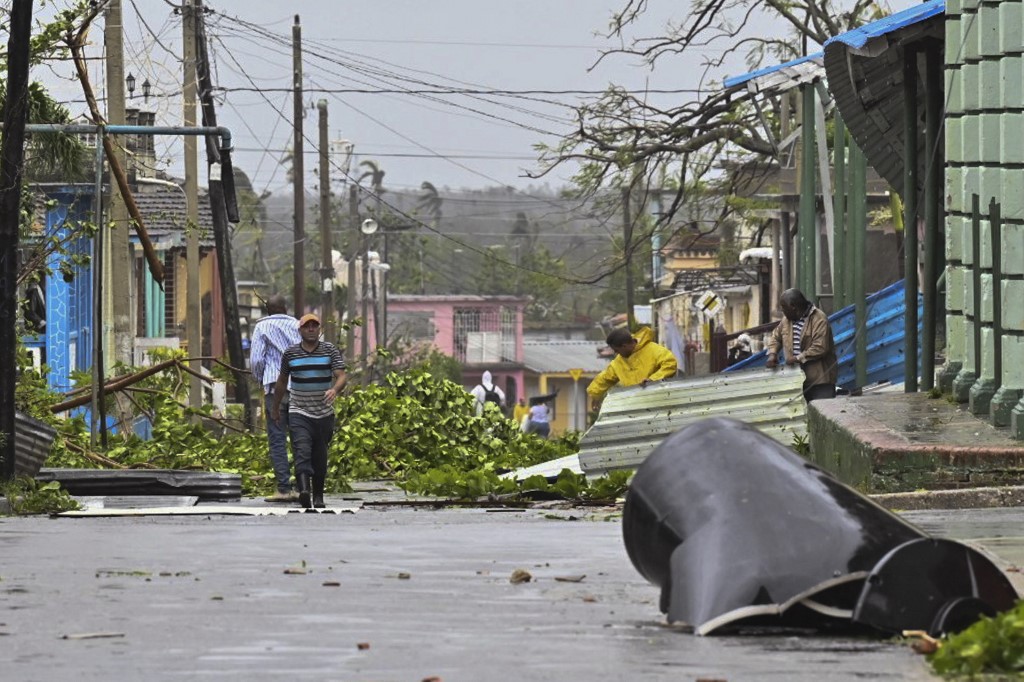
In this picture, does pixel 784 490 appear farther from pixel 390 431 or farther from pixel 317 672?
pixel 390 431

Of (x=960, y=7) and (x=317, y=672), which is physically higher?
(x=960, y=7)

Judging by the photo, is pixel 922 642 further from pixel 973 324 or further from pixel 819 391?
pixel 819 391

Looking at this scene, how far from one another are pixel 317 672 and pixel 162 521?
281 inches

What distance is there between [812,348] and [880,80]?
118 inches

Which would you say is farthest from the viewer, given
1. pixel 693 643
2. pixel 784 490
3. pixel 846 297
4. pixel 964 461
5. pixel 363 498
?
pixel 846 297

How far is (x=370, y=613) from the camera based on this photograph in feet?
22.9

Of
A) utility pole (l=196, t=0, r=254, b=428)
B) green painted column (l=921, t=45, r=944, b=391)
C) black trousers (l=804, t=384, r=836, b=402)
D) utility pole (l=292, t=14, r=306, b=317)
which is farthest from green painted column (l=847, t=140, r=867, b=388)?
utility pole (l=292, t=14, r=306, b=317)

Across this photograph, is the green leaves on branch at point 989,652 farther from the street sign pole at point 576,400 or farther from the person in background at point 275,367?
the street sign pole at point 576,400

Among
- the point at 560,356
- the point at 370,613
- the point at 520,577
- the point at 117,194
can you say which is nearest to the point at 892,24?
the point at 520,577

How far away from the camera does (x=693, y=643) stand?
6.12 meters

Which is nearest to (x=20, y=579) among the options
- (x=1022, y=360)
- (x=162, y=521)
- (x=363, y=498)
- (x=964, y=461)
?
(x=162, y=521)

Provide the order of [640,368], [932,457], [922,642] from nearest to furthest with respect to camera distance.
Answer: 1. [922,642]
2. [932,457]
3. [640,368]

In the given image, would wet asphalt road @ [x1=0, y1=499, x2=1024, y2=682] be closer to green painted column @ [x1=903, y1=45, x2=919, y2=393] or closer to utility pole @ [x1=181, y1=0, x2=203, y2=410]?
green painted column @ [x1=903, y1=45, x2=919, y2=393]

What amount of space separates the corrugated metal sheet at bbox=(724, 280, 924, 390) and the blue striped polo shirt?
7726 mm
